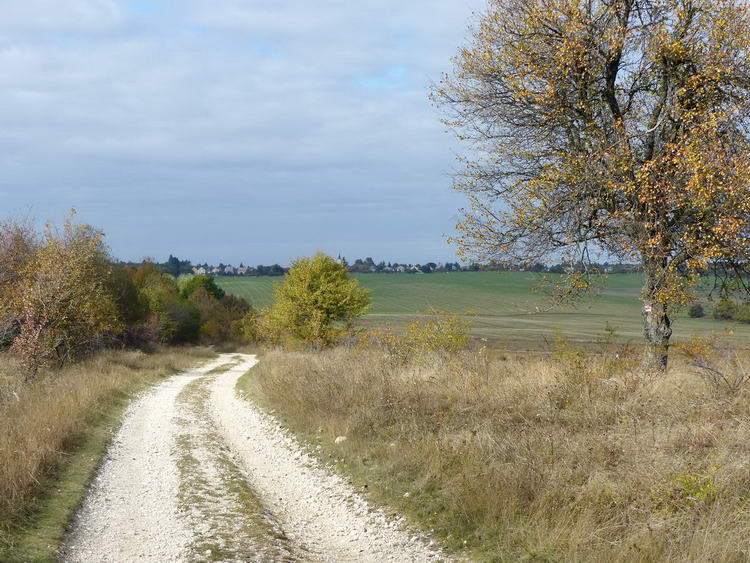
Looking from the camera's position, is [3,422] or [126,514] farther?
[3,422]

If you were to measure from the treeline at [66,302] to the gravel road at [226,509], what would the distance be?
897 cm

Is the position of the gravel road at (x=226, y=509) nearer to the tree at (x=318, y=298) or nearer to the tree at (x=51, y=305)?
the tree at (x=51, y=305)

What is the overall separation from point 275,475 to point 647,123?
1106cm

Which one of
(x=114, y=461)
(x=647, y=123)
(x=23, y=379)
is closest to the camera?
(x=114, y=461)

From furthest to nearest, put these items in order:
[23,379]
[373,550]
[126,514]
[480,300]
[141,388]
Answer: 1. [480,300]
2. [141,388]
3. [23,379]
4. [126,514]
5. [373,550]

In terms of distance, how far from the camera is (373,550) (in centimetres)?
690

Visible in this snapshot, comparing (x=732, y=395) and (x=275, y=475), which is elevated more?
(x=732, y=395)

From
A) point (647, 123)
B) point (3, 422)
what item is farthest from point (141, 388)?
point (647, 123)

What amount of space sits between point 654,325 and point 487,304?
88.8 metres

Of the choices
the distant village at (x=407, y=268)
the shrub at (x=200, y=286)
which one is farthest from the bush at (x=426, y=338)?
the shrub at (x=200, y=286)

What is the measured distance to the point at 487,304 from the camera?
10181 centimetres

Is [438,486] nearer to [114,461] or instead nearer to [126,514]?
[126,514]

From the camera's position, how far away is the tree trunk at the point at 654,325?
13.1 metres

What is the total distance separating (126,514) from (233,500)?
1.40 m
